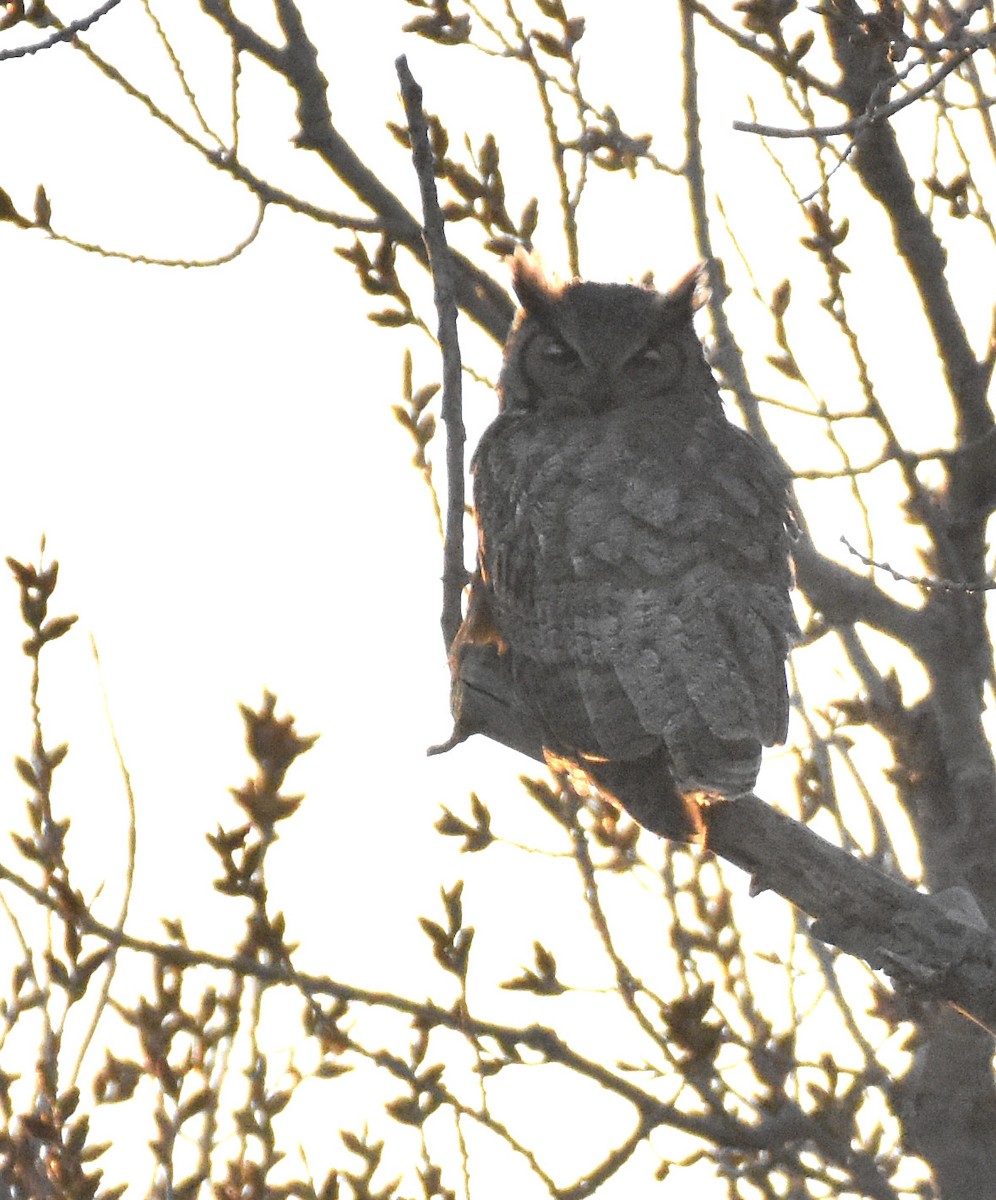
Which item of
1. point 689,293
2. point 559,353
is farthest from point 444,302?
point 689,293

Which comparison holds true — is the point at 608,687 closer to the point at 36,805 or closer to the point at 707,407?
the point at 36,805

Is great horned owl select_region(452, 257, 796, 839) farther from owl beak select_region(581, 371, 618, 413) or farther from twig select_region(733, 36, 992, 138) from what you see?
twig select_region(733, 36, 992, 138)

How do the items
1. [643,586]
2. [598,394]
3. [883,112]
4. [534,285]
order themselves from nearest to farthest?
[883,112] < [643,586] < [598,394] < [534,285]

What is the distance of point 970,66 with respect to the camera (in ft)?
16.9

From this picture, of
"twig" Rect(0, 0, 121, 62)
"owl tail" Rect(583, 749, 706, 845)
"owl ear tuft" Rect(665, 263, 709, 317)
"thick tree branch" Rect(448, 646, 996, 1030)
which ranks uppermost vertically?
"owl ear tuft" Rect(665, 263, 709, 317)

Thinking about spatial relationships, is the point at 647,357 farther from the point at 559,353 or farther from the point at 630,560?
the point at 630,560

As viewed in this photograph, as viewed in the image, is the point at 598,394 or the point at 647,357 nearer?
the point at 598,394

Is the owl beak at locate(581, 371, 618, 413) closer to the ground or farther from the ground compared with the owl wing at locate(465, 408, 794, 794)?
farther from the ground

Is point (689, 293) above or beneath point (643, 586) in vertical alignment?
above

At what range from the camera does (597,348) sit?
4656 mm

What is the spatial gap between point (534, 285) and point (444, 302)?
1597 mm

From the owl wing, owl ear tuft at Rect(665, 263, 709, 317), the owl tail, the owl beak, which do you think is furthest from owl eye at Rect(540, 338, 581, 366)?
the owl tail

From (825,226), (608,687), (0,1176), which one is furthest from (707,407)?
(0,1176)

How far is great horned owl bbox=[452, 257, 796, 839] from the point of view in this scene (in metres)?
3.49
